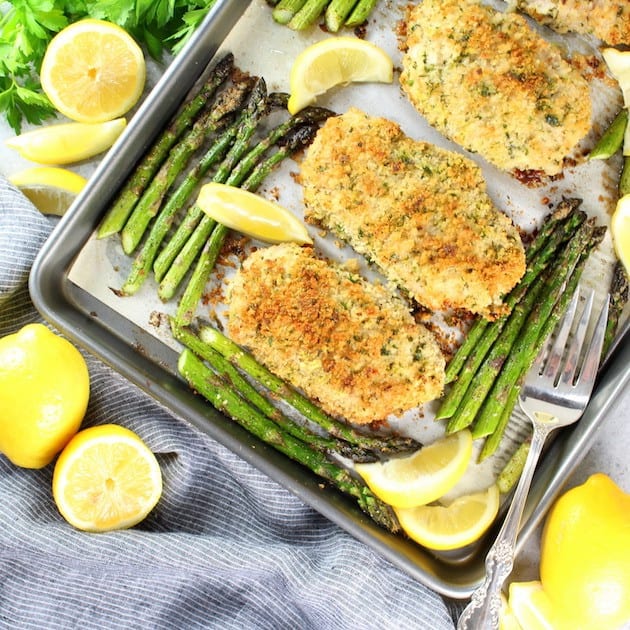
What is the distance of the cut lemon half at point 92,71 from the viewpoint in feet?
14.6

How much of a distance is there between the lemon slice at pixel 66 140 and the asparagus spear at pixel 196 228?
70cm

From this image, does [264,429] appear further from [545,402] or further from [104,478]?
[545,402]

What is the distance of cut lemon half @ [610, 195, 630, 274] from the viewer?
14.2 feet

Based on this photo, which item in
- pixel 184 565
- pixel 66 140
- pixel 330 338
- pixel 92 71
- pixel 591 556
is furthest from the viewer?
pixel 66 140

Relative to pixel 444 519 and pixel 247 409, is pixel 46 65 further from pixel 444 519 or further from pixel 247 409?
pixel 444 519

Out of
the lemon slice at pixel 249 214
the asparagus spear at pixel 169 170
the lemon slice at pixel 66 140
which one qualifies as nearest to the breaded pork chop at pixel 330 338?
the lemon slice at pixel 249 214

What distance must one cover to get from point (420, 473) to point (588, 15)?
2.80 metres

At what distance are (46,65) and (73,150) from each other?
0.50m

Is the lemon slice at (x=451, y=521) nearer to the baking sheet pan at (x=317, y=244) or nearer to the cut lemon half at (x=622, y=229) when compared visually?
the baking sheet pan at (x=317, y=244)

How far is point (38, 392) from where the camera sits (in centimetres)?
420

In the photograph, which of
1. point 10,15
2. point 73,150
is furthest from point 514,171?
point 10,15

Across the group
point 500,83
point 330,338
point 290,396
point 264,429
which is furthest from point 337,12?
point 264,429

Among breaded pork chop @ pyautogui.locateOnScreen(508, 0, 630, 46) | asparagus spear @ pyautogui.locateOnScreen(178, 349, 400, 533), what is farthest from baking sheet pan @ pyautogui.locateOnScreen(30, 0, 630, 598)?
breaded pork chop @ pyautogui.locateOnScreen(508, 0, 630, 46)

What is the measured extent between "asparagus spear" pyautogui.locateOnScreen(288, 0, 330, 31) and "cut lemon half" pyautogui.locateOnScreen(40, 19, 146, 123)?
0.96m
